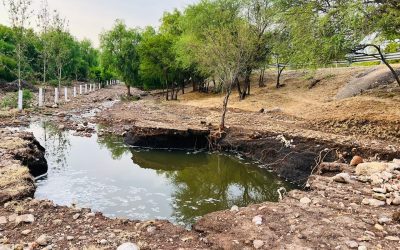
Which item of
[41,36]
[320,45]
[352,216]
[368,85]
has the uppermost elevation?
[41,36]

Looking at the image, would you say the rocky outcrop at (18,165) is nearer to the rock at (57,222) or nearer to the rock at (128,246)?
Answer: the rock at (57,222)

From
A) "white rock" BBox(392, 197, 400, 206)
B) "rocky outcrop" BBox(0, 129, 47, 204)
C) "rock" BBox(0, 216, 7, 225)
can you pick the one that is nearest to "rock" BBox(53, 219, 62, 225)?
"rock" BBox(0, 216, 7, 225)

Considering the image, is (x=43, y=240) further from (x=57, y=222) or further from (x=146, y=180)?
(x=146, y=180)

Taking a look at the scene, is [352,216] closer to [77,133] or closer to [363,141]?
[363,141]

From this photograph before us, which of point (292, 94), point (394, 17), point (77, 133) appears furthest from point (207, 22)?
point (394, 17)

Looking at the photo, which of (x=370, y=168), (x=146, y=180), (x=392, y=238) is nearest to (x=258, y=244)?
(x=392, y=238)

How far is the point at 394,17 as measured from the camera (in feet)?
39.2

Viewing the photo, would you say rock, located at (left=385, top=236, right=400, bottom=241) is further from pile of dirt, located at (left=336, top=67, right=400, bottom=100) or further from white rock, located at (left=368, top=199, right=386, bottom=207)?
pile of dirt, located at (left=336, top=67, right=400, bottom=100)

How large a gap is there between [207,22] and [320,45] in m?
18.9

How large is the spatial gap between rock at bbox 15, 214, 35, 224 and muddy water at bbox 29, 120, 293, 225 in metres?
2.20

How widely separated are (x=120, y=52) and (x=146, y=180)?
3531 centimetres

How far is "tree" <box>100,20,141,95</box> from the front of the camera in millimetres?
43906

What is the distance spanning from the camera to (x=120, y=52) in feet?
144

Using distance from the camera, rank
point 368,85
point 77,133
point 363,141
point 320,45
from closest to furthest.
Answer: point 363,141
point 320,45
point 77,133
point 368,85
